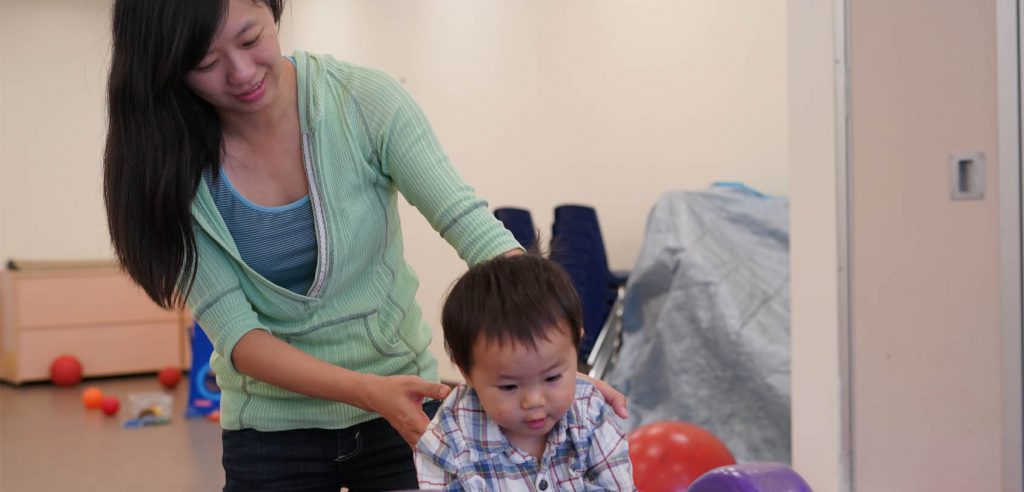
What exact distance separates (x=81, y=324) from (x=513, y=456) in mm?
6017

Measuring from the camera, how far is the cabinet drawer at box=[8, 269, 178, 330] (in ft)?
21.6

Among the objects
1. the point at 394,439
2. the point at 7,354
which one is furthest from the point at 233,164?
the point at 7,354

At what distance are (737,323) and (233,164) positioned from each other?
2.50 m

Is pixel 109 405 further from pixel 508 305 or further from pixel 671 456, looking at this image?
pixel 508 305

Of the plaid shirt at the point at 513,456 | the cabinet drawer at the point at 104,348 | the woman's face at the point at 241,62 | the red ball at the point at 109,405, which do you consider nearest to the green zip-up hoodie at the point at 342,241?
the woman's face at the point at 241,62

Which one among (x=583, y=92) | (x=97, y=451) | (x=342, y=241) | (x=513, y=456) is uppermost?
(x=583, y=92)

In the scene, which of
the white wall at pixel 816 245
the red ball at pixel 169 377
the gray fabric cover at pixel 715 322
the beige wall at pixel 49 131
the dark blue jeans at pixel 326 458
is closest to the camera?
the dark blue jeans at pixel 326 458

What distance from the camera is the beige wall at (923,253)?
2.17 m

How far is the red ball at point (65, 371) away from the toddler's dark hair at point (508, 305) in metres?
5.80

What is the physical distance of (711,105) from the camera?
4.81 meters

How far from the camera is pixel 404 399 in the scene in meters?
1.38

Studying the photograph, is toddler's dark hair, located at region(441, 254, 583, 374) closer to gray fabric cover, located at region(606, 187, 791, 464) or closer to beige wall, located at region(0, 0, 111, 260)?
gray fabric cover, located at region(606, 187, 791, 464)

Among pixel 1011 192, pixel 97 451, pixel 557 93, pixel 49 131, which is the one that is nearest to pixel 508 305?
pixel 1011 192

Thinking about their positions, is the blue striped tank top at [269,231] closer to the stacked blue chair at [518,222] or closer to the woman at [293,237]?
the woman at [293,237]
